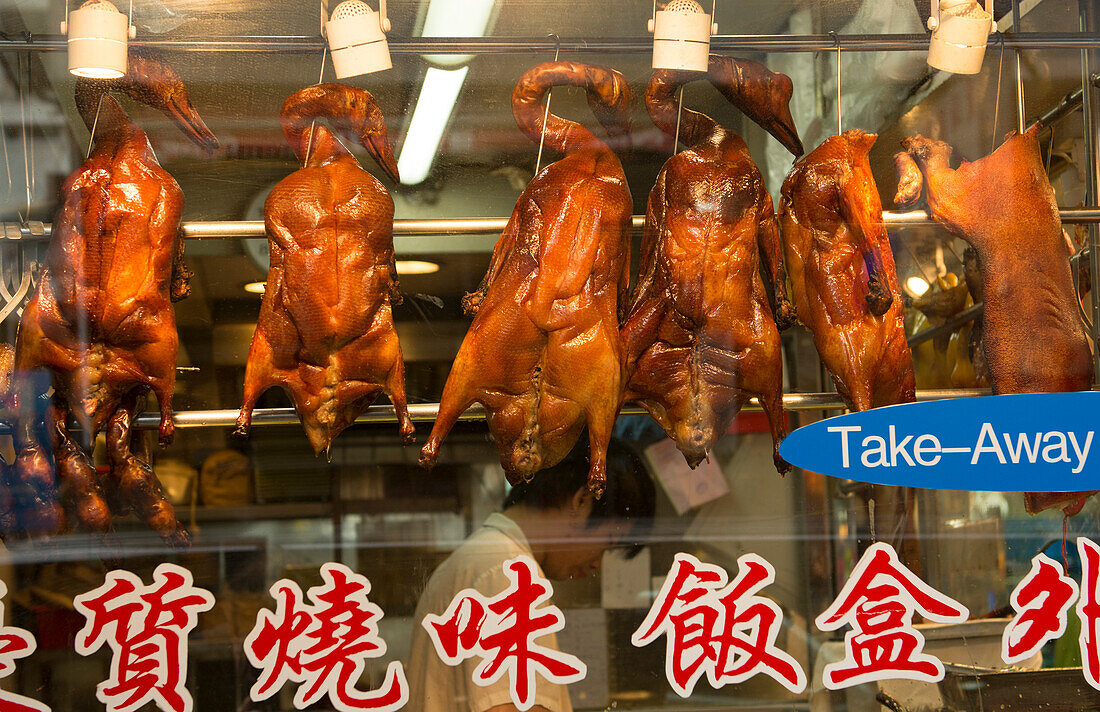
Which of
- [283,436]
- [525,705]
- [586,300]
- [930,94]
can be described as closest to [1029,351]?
[930,94]

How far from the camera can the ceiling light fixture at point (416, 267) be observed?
9.45 feet

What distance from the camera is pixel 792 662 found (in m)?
2.43

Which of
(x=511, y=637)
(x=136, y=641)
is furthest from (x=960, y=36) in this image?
(x=136, y=641)

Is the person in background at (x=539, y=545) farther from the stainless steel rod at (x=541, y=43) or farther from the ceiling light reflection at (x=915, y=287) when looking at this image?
the stainless steel rod at (x=541, y=43)

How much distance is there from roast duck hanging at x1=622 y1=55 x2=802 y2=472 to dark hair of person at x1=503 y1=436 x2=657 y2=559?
61 cm

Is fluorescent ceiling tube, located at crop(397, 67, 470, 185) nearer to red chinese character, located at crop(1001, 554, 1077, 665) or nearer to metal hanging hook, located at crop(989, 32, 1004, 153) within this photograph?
metal hanging hook, located at crop(989, 32, 1004, 153)

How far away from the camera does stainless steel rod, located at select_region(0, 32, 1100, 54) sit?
2.34m

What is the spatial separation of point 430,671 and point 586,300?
43.0 inches

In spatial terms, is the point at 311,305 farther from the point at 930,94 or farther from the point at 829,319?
the point at 930,94

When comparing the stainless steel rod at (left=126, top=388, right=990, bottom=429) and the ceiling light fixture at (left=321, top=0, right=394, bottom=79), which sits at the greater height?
the ceiling light fixture at (left=321, top=0, right=394, bottom=79)

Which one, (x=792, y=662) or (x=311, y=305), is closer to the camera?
(x=311, y=305)

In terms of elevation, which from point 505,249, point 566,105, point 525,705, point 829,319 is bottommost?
point 525,705

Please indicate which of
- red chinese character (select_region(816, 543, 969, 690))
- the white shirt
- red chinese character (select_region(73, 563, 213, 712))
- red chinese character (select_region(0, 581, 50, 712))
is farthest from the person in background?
red chinese character (select_region(0, 581, 50, 712))

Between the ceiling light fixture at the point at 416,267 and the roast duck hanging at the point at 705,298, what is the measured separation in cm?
73
